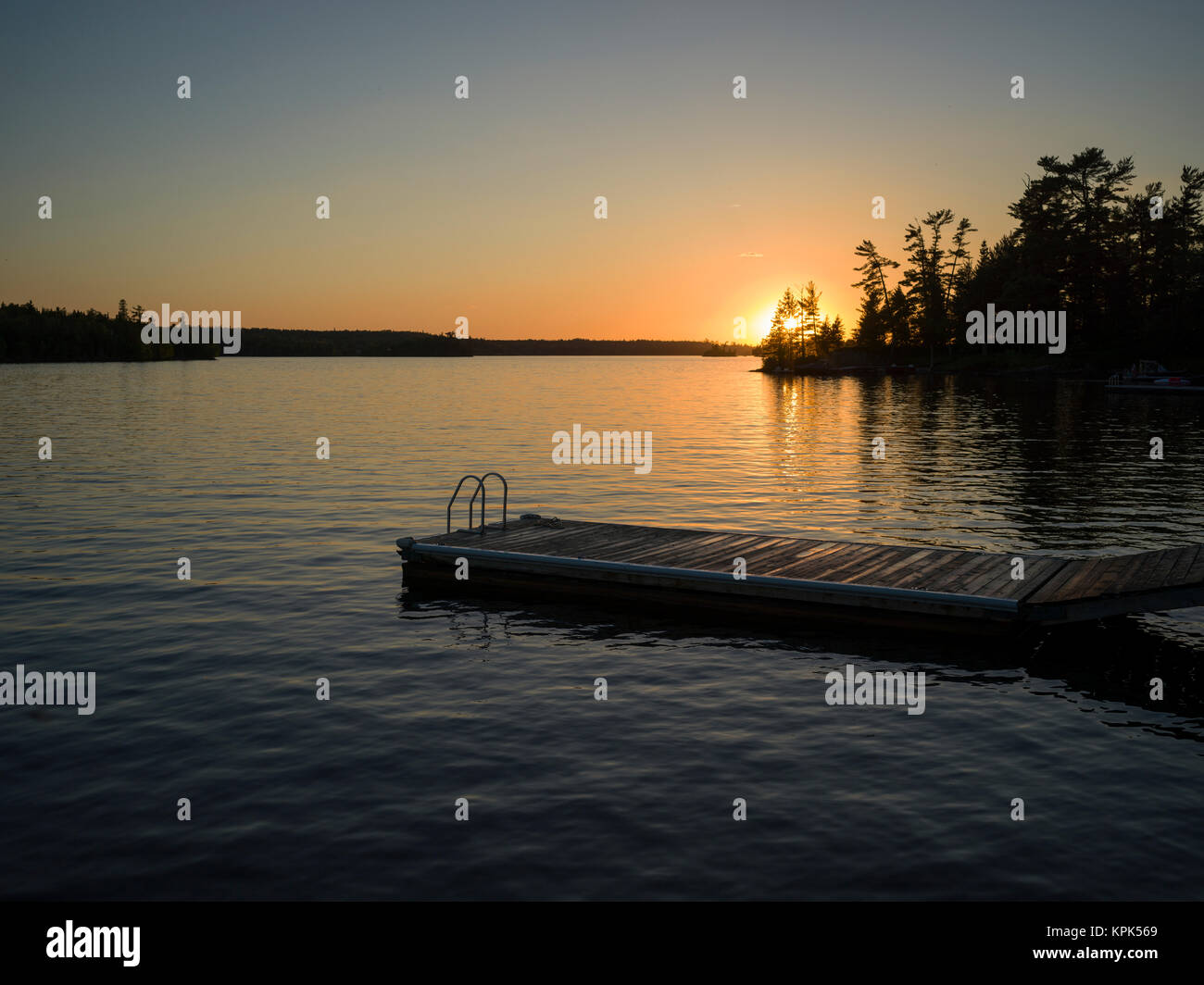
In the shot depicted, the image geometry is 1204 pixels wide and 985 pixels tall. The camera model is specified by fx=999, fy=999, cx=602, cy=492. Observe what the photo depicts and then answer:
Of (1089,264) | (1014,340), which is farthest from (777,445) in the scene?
(1014,340)

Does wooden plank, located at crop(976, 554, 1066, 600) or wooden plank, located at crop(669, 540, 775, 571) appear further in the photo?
wooden plank, located at crop(669, 540, 775, 571)

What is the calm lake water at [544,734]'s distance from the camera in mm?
9320

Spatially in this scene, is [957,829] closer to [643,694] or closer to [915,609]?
[643,694]

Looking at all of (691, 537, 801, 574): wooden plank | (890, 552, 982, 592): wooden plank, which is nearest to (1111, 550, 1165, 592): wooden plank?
(890, 552, 982, 592): wooden plank

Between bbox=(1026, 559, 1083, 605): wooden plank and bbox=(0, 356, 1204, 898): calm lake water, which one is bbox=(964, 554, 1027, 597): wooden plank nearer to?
bbox=(1026, 559, 1083, 605): wooden plank

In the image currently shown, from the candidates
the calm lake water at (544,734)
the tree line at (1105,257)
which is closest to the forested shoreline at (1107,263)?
the tree line at (1105,257)

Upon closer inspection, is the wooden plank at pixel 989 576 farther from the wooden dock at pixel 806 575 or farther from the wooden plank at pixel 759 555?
the wooden plank at pixel 759 555

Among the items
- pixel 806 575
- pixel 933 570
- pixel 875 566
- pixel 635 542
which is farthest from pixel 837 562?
pixel 635 542

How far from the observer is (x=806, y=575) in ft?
58.4

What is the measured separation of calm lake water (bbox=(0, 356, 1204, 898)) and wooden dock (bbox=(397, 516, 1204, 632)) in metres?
0.54

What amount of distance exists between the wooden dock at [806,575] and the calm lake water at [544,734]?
1.78ft

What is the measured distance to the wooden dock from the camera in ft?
51.6

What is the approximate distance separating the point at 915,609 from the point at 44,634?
14556mm
